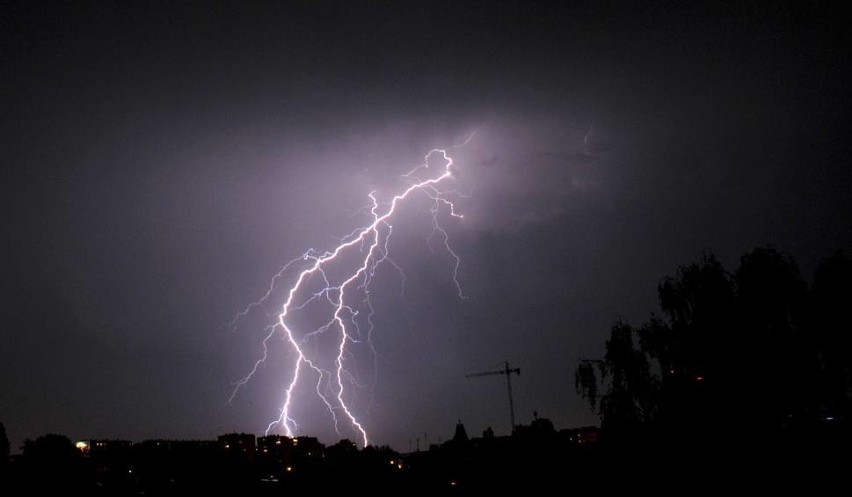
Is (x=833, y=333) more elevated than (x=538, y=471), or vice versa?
(x=833, y=333)

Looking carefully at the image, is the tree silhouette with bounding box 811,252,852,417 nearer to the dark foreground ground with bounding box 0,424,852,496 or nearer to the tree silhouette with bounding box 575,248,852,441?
the tree silhouette with bounding box 575,248,852,441

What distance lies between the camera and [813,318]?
1648 centimetres

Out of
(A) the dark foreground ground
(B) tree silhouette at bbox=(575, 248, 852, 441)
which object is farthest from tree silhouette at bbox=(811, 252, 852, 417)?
(A) the dark foreground ground

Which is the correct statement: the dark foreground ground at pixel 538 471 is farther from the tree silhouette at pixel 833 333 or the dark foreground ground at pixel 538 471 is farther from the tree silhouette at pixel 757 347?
the tree silhouette at pixel 833 333

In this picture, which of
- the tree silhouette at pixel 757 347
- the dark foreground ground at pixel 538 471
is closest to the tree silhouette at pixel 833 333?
the tree silhouette at pixel 757 347

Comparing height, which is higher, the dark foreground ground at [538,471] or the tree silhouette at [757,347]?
the tree silhouette at [757,347]

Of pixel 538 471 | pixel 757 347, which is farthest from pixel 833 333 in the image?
pixel 538 471

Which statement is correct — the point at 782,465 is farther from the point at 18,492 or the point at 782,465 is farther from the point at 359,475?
the point at 18,492

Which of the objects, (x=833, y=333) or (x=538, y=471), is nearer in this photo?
(x=538, y=471)

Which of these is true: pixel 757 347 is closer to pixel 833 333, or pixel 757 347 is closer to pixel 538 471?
pixel 833 333

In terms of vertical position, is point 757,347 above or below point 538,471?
above

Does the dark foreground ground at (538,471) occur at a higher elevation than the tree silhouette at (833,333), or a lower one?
lower

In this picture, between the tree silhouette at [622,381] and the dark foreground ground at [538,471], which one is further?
the tree silhouette at [622,381]

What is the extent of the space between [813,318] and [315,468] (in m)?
16.1
